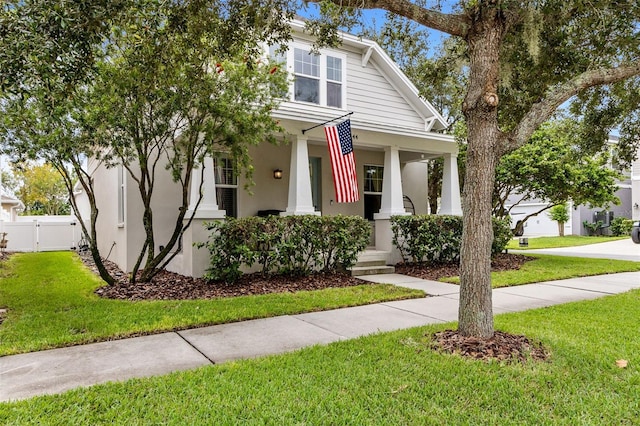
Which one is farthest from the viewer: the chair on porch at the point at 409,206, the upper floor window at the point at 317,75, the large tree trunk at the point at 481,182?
the chair on porch at the point at 409,206

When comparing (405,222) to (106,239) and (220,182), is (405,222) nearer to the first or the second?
(220,182)

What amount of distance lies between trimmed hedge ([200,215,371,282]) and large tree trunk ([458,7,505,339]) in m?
4.39

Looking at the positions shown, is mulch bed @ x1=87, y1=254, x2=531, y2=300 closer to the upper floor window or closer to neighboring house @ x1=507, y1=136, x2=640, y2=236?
the upper floor window

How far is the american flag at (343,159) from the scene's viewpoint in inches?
338

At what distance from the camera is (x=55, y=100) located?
14.7 ft

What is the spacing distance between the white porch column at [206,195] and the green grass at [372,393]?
15.7ft

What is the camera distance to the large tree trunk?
414 centimetres

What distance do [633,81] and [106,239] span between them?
1360 cm

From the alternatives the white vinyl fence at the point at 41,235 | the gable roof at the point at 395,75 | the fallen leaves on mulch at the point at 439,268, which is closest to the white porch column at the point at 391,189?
the fallen leaves on mulch at the point at 439,268

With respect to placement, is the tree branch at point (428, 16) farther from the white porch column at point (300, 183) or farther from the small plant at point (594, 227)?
the small plant at point (594, 227)

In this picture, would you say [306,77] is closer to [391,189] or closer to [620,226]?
[391,189]

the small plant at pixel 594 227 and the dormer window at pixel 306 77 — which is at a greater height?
the dormer window at pixel 306 77

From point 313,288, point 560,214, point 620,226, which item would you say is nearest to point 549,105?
point 313,288

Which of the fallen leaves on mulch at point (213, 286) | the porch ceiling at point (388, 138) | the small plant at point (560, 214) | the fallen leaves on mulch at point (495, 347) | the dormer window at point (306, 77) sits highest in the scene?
the dormer window at point (306, 77)
